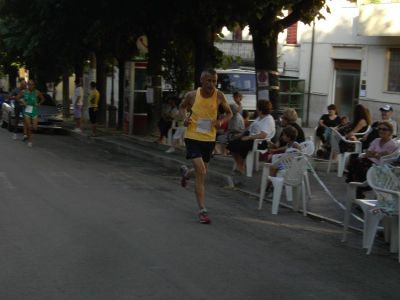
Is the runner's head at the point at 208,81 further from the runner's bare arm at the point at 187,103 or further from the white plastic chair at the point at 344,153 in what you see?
the white plastic chair at the point at 344,153

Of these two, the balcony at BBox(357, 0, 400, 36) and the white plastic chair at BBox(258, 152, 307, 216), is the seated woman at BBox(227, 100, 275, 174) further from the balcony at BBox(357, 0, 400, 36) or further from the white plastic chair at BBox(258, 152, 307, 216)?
the balcony at BBox(357, 0, 400, 36)

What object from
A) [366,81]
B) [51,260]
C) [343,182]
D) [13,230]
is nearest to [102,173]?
[343,182]

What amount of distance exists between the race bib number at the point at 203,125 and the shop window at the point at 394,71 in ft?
53.8

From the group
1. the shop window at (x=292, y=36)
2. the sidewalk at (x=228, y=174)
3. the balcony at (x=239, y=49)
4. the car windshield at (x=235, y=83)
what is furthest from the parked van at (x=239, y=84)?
the balcony at (x=239, y=49)

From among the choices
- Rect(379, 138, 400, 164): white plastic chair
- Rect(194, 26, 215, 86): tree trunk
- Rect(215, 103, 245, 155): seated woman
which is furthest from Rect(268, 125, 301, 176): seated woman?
Rect(194, 26, 215, 86): tree trunk

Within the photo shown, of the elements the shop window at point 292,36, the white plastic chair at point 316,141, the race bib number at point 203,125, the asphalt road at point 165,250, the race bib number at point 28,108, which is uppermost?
the shop window at point 292,36

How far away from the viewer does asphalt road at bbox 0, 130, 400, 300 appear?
18.8ft

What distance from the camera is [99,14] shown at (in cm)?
1934

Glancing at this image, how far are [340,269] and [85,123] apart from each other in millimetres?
23512

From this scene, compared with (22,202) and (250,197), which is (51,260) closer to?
(22,202)

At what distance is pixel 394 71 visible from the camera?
23.9m

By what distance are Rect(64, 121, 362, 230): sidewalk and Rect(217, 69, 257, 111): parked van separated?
4.52 metres

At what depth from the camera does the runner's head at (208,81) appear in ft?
28.0

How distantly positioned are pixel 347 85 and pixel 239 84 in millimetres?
4865
